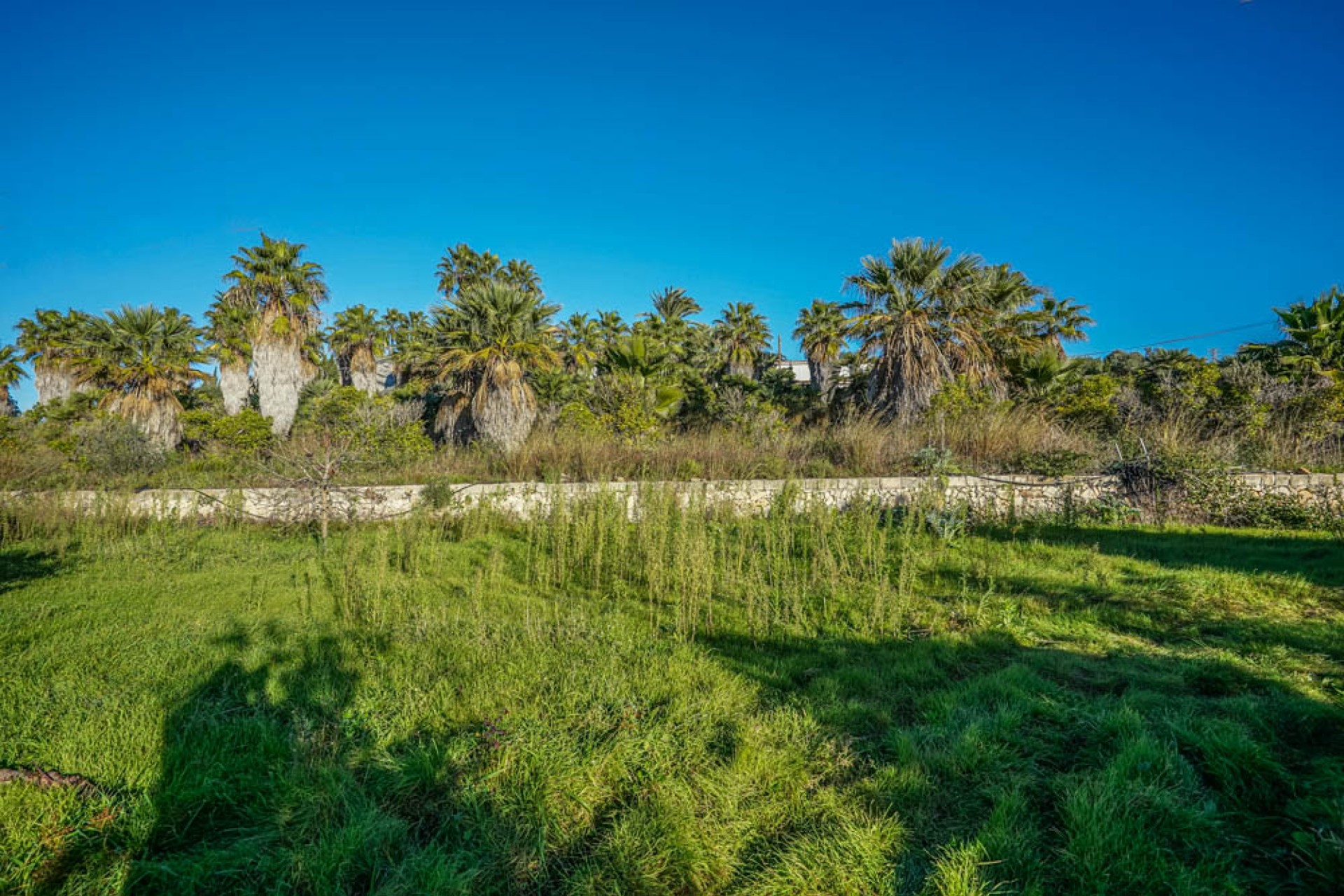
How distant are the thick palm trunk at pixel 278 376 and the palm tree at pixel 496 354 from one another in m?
8.35

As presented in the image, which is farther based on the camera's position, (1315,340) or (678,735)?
(1315,340)

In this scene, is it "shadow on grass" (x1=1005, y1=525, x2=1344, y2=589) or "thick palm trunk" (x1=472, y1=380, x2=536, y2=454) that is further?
"thick palm trunk" (x1=472, y1=380, x2=536, y2=454)

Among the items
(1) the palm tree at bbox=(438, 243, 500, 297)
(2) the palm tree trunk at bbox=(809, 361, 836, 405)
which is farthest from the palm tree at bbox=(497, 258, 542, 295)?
(2) the palm tree trunk at bbox=(809, 361, 836, 405)

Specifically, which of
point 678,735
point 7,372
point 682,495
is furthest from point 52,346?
point 678,735

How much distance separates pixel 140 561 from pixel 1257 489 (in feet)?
51.1

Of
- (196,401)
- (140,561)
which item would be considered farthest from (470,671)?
(196,401)

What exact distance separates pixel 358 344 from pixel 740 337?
726 inches

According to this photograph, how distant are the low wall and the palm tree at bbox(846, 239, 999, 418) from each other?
7017 mm

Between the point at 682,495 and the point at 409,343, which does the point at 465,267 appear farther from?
the point at 682,495

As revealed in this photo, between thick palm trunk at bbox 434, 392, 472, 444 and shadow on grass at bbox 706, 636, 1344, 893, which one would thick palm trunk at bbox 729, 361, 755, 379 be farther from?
shadow on grass at bbox 706, 636, 1344, 893

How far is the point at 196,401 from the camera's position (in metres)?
21.8

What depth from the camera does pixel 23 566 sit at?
5.77 metres

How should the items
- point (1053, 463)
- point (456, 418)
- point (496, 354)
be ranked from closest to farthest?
point (1053, 463) → point (496, 354) → point (456, 418)

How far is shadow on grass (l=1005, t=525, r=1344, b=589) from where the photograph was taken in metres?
5.96
